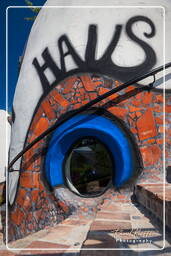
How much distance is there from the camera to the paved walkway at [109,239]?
1.56m

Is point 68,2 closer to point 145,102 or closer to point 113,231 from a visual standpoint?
point 145,102

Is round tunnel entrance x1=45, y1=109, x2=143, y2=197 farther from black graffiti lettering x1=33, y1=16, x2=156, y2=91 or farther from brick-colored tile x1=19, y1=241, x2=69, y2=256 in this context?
brick-colored tile x1=19, y1=241, x2=69, y2=256

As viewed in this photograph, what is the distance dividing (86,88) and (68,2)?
66.2 inches

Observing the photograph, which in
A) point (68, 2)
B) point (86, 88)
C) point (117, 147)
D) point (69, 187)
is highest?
point (68, 2)

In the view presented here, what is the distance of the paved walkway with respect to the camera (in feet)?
5.11

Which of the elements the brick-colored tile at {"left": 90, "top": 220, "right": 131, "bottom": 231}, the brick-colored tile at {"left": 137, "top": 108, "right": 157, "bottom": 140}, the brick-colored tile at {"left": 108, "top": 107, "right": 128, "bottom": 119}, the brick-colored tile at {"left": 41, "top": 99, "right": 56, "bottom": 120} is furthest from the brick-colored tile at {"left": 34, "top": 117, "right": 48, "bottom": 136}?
the brick-colored tile at {"left": 90, "top": 220, "right": 131, "bottom": 231}

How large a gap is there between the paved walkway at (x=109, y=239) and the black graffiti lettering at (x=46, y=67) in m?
2.22

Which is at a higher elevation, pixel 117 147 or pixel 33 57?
pixel 33 57

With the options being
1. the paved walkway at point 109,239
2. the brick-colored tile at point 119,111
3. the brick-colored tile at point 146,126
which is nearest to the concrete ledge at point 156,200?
the paved walkway at point 109,239

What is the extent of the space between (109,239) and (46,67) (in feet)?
9.31

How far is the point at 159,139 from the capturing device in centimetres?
314

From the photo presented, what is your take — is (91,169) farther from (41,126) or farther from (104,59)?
(104,59)

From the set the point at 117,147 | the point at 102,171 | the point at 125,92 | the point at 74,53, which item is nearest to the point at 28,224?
the point at 117,147

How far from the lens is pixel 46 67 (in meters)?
3.56
